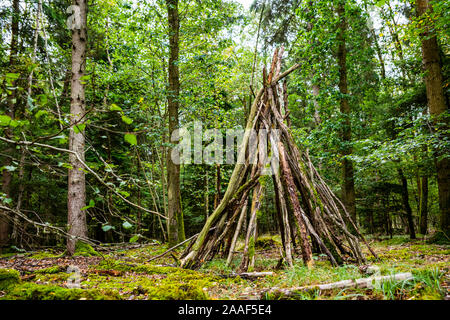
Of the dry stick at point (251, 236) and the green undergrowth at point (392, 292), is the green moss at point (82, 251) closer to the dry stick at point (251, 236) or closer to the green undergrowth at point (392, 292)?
the dry stick at point (251, 236)

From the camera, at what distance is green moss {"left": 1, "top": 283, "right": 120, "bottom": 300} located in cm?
211

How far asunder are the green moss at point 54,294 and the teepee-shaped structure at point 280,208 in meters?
1.73

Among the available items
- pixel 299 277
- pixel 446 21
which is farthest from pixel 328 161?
pixel 299 277

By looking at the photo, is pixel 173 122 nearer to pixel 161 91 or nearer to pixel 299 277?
pixel 161 91

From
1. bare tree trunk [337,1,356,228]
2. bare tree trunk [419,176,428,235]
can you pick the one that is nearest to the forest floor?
bare tree trunk [337,1,356,228]

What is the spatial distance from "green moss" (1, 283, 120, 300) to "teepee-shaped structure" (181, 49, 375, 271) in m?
1.73

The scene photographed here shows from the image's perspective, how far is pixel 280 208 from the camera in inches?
172

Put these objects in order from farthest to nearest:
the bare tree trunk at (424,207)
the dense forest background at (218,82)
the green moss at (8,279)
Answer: the bare tree trunk at (424,207), the dense forest background at (218,82), the green moss at (8,279)

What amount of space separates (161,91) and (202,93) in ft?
5.95

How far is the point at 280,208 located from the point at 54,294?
11.1 ft

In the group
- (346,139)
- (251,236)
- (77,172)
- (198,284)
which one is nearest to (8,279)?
(198,284)

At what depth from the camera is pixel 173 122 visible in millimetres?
6805

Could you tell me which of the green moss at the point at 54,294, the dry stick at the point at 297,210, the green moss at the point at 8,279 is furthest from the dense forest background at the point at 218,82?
the green moss at the point at 54,294

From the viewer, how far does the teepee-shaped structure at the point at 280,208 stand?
12.0 ft
